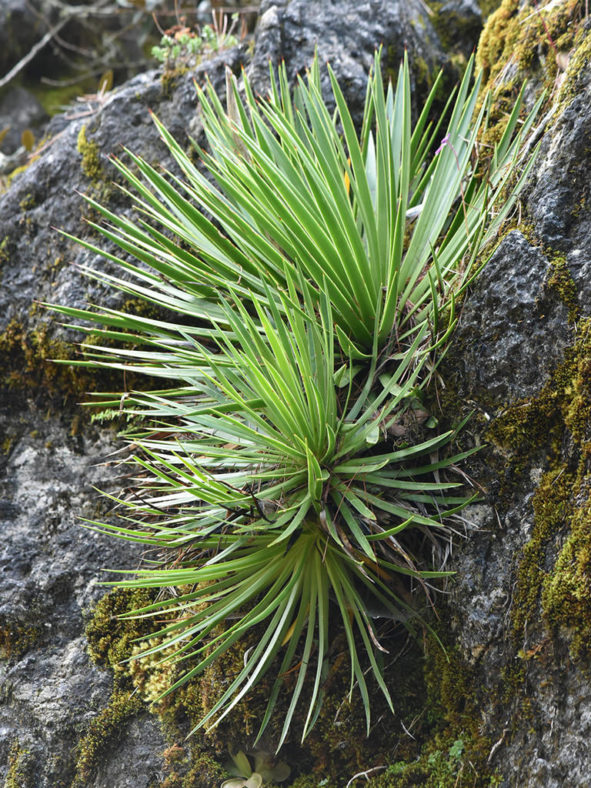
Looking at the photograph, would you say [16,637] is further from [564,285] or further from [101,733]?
[564,285]

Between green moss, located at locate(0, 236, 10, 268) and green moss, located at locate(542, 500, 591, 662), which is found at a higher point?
green moss, located at locate(0, 236, 10, 268)

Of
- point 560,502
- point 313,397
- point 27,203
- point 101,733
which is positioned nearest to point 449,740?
point 560,502

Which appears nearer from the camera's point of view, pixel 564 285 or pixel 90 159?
pixel 564 285

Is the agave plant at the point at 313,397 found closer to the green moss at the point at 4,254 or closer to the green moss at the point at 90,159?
the green moss at the point at 90,159

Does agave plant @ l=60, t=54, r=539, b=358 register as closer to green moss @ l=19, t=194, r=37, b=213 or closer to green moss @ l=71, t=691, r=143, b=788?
green moss @ l=19, t=194, r=37, b=213

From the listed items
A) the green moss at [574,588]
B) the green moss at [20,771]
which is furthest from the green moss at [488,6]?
the green moss at [20,771]

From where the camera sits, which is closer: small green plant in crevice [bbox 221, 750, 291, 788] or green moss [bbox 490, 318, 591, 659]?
green moss [bbox 490, 318, 591, 659]

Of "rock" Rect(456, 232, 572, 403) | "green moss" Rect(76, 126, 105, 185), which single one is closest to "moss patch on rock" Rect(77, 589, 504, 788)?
"rock" Rect(456, 232, 572, 403)
